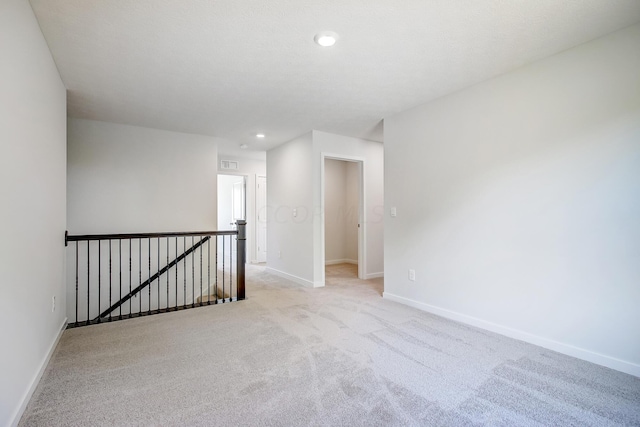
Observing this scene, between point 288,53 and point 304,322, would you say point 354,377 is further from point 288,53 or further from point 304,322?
point 288,53

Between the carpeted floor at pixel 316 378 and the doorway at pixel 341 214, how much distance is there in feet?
12.2

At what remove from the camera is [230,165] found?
682 cm

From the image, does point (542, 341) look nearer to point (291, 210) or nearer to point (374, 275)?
point (374, 275)

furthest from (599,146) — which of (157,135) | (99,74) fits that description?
(157,135)

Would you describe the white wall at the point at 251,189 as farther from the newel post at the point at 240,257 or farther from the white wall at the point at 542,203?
the white wall at the point at 542,203

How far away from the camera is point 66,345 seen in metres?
2.57

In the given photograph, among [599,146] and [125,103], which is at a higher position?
[125,103]

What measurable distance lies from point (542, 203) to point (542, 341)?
44.6 inches

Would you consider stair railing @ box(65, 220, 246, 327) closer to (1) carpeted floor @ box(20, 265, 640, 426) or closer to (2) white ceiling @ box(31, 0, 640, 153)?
(1) carpeted floor @ box(20, 265, 640, 426)

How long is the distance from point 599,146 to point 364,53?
187 cm

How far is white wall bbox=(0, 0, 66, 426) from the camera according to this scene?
60.8 inches

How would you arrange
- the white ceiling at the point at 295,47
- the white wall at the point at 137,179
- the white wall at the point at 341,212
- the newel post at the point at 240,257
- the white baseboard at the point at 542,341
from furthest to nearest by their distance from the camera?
1. the white wall at the point at 341,212
2. the white wall at the point at 137,179
3. the newel post at the point at 240,257
4. the white baseboard at the point at 542,341
5. the white ceiling at the point at 295,47

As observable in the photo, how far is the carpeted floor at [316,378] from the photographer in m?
1.69

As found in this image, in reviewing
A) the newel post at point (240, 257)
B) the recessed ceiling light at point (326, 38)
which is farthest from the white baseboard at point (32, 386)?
the recessed ceiling light at point (326, 38)
